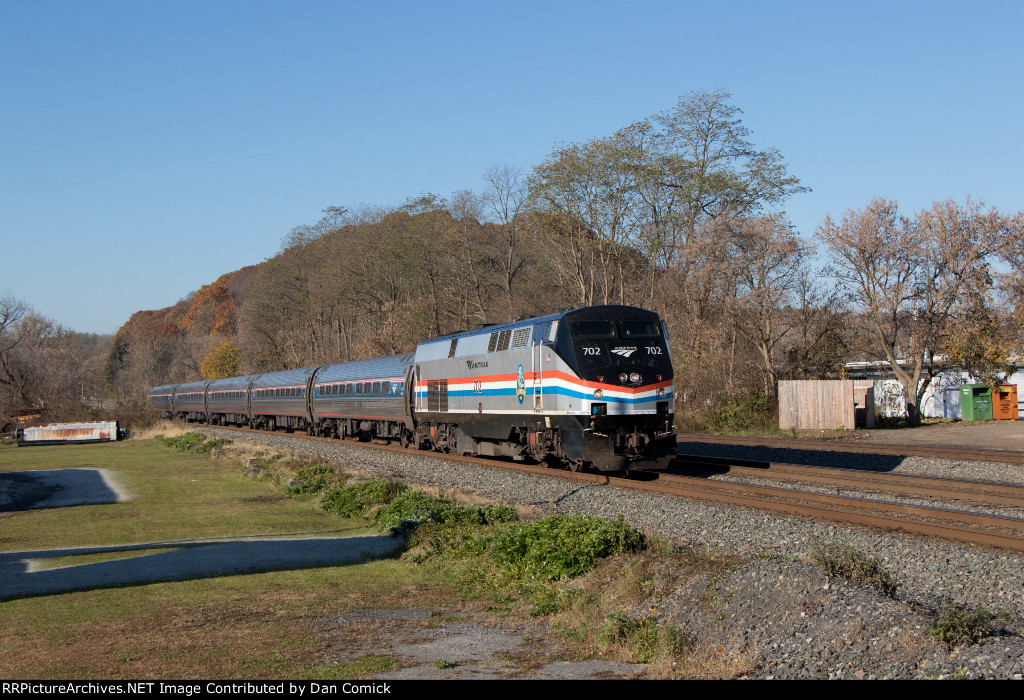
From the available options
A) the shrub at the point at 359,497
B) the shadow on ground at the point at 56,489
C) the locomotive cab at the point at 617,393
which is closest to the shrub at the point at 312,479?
the shrub at the point at 359,497

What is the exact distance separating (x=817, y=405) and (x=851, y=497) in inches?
648

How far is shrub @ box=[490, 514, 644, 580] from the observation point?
10000 millimetres

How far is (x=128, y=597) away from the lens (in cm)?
918

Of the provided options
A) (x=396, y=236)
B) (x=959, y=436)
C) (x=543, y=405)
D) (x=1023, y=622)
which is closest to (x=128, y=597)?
(x=1023, y=622)

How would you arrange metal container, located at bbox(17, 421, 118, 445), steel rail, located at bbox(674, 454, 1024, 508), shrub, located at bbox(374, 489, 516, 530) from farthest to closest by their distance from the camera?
metal container, located at bbox(17, 421, 118, 445)
steel rail, located at bbox(674, 454, 1024, 508)
shrub, located at bbox(374, 489, 516, 530)

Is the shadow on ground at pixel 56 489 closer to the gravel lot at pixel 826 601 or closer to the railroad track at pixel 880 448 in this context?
the gravel lot at pixel 826 601

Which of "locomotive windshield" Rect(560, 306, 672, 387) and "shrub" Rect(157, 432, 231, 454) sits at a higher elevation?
"locomotive windshield" Rect(560, 306, 672, 387)

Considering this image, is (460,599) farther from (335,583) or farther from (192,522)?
(192,522)

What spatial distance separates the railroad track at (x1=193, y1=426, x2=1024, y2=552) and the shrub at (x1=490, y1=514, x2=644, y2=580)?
3836 mm

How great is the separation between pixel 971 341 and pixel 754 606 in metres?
31.6

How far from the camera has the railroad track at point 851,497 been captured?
11.2 meters

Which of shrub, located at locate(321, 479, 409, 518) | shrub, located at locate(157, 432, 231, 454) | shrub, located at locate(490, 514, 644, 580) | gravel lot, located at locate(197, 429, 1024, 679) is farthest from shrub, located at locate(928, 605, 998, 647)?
shrub, located at locate(157, 432, 231, 454)

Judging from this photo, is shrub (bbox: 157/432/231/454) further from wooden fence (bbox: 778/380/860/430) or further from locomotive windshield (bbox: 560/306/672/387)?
wooden fence (bbox: 778/380/860/430)

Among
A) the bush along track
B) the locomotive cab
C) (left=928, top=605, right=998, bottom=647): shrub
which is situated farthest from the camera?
the locomotive cab
